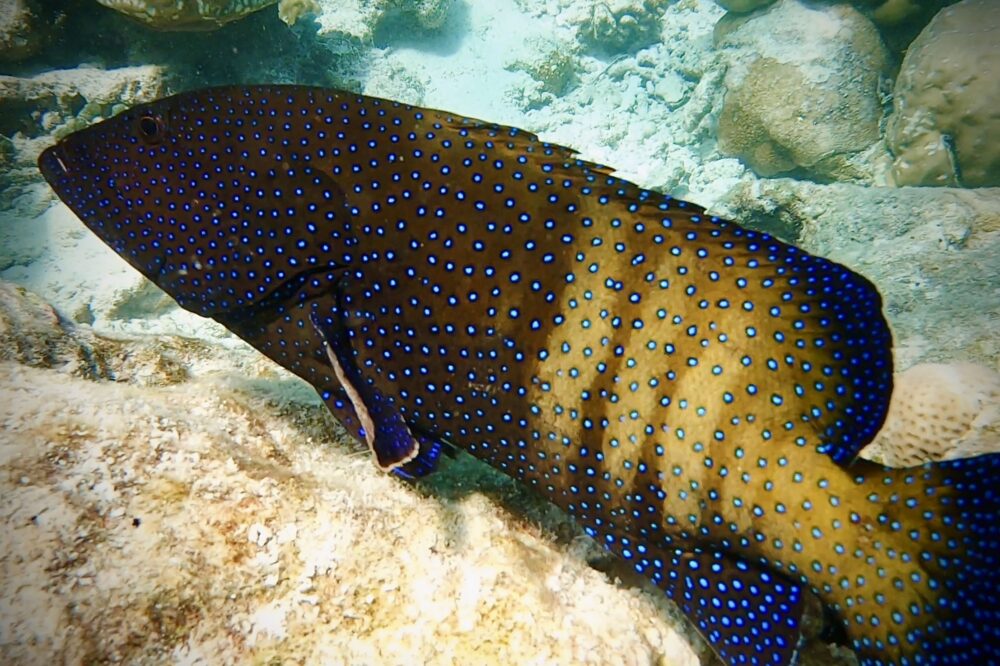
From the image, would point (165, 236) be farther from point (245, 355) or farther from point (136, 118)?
point (245, 355)

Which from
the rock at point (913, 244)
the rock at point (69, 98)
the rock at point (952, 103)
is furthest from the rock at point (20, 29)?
the rock at point (952, 103)

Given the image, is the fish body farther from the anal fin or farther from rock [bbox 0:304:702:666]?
rock [bbox 0:304:702:666]

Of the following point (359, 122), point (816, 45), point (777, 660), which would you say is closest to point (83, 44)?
point (359, 122)

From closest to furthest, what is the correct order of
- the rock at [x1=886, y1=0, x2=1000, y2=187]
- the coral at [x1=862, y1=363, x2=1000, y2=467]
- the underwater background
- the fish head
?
the underwater background < the fish head < the coral at [x1=862, y1=363, x2=1000, y2=467] < the rock at [x1=886, y1=0, x2=1000, y2=187]

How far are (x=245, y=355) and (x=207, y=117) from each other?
2227 millimetres

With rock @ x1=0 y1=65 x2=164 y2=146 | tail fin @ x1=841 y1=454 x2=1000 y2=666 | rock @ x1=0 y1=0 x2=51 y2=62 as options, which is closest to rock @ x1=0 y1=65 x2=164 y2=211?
rock @ x1=0 y1=65 x2=164 y2=146

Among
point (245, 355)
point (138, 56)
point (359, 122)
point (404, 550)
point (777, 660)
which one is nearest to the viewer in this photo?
point (777, 660)

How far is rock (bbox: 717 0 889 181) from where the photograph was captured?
9.90 meters

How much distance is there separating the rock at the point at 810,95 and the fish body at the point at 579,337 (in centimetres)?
958

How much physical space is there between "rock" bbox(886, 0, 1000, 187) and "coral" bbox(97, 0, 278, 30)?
33.9 ft

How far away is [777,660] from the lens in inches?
83.1

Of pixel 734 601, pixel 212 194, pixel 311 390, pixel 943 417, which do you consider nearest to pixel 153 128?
pixel 212 194

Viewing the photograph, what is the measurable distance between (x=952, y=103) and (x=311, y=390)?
1050 centimetres

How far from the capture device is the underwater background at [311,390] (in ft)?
6.40
